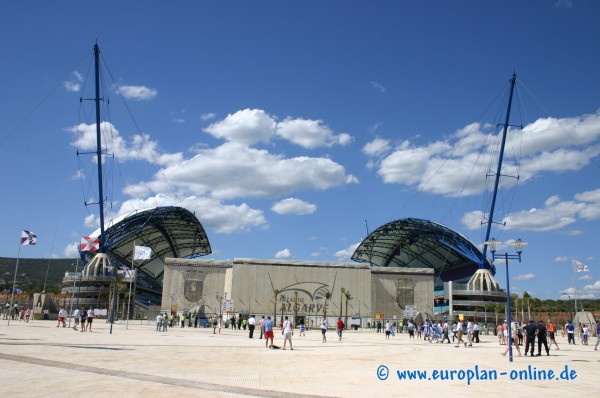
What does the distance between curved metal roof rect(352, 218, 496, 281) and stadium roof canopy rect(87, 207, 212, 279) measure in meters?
40.1

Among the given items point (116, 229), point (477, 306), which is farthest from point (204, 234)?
point (477, 306)

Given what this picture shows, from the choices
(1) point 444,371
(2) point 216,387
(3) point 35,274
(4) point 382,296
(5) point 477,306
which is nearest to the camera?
(2) point 216,387

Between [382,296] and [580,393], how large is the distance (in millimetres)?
81685

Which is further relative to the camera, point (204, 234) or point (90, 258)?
point (204, 234)

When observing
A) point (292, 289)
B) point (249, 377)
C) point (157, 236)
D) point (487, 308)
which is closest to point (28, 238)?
point (249, 377)

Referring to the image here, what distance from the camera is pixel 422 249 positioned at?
392 feet

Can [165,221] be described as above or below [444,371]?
above

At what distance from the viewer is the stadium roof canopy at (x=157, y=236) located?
3799 inches

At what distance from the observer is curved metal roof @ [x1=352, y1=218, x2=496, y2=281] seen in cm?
10231

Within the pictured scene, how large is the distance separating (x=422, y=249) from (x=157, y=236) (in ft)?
205

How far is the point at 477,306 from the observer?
103 metres

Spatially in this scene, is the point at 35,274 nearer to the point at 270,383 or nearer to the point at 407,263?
the point at 407,263

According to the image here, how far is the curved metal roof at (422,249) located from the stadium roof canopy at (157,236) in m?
40.1

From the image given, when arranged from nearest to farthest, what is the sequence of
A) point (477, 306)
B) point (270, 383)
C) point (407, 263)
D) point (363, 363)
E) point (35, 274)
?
point (270, 383), point (363, 363), point (477, 306), point (407, 263), point (35, 274)
